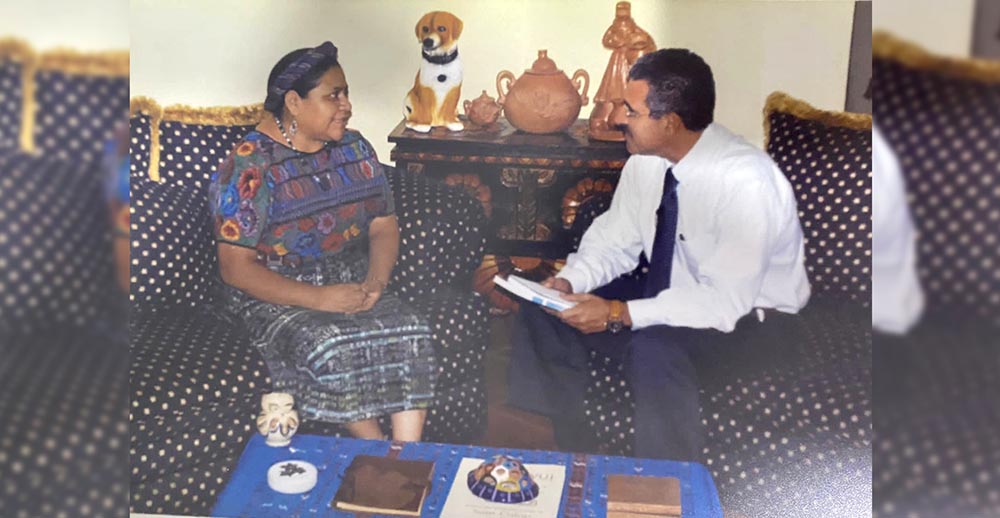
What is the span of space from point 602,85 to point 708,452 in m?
0.81

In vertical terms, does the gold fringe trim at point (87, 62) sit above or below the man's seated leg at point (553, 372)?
above

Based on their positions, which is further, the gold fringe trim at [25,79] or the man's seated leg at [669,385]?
the man's seated leg at [669,385]

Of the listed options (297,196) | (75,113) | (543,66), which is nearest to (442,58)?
(543,66)

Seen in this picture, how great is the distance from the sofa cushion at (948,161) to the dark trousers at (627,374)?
50 cm

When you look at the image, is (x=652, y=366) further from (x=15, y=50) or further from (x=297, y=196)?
(x=15, y=50)

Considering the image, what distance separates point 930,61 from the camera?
208cm

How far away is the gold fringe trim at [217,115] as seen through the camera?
237cm

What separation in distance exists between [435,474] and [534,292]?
0.44 meters

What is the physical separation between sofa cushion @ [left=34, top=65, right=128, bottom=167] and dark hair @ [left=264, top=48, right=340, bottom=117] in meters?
0.31

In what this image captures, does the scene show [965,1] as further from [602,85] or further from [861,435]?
[861,435]

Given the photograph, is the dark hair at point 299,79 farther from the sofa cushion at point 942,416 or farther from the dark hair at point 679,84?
the sofa cushion at point 942,416

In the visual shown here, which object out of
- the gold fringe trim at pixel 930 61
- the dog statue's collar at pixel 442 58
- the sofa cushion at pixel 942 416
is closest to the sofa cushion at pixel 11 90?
the dog statue's collar at pixel 442 58

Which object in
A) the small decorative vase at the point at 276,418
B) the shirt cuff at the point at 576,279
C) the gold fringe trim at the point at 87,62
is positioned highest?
the gold fringe trim at the point at 87,62

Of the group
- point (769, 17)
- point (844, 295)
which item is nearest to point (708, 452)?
point (844, 295)
